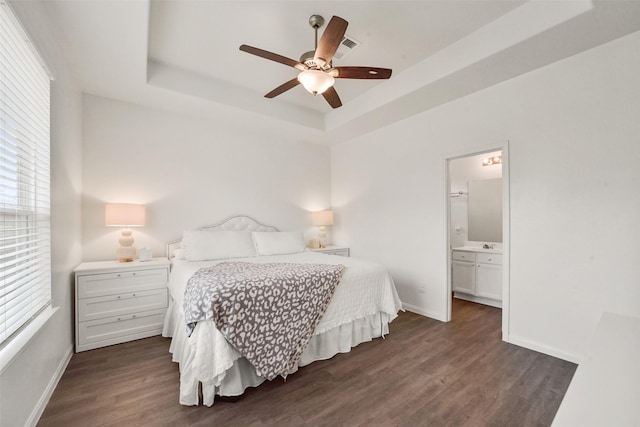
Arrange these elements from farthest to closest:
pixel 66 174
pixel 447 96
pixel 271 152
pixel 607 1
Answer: pixel 271 152 → pixel 447 96 → pixel 66 174 → pixel 607 1

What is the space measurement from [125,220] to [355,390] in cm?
278

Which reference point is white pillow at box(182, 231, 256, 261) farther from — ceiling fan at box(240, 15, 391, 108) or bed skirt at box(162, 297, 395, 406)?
ceiling fan at box(240, 15, 391, 108)

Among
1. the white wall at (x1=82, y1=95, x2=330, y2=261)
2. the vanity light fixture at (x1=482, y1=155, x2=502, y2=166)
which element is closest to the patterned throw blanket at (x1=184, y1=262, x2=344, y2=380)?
the white wall at (x1=82, y1=95, x2=330, y2=261)

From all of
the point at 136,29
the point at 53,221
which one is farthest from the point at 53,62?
the point at 53,221

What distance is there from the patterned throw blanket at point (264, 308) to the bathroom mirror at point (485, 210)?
3.19m

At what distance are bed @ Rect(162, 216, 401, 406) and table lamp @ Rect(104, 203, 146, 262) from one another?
0.47 meters

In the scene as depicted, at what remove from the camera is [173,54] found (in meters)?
2.78

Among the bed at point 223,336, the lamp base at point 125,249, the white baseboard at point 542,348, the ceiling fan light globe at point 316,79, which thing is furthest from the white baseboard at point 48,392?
the white baseboard at point 542,348

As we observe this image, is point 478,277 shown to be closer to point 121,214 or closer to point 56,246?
point 121,214

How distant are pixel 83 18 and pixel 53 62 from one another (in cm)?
42

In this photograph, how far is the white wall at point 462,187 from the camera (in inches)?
184

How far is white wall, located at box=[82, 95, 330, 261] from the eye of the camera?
10.4ft

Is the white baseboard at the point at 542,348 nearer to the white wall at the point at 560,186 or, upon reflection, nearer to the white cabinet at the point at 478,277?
the white wall at the point at 560,186

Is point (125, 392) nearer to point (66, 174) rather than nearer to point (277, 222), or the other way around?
point (66, 174)
